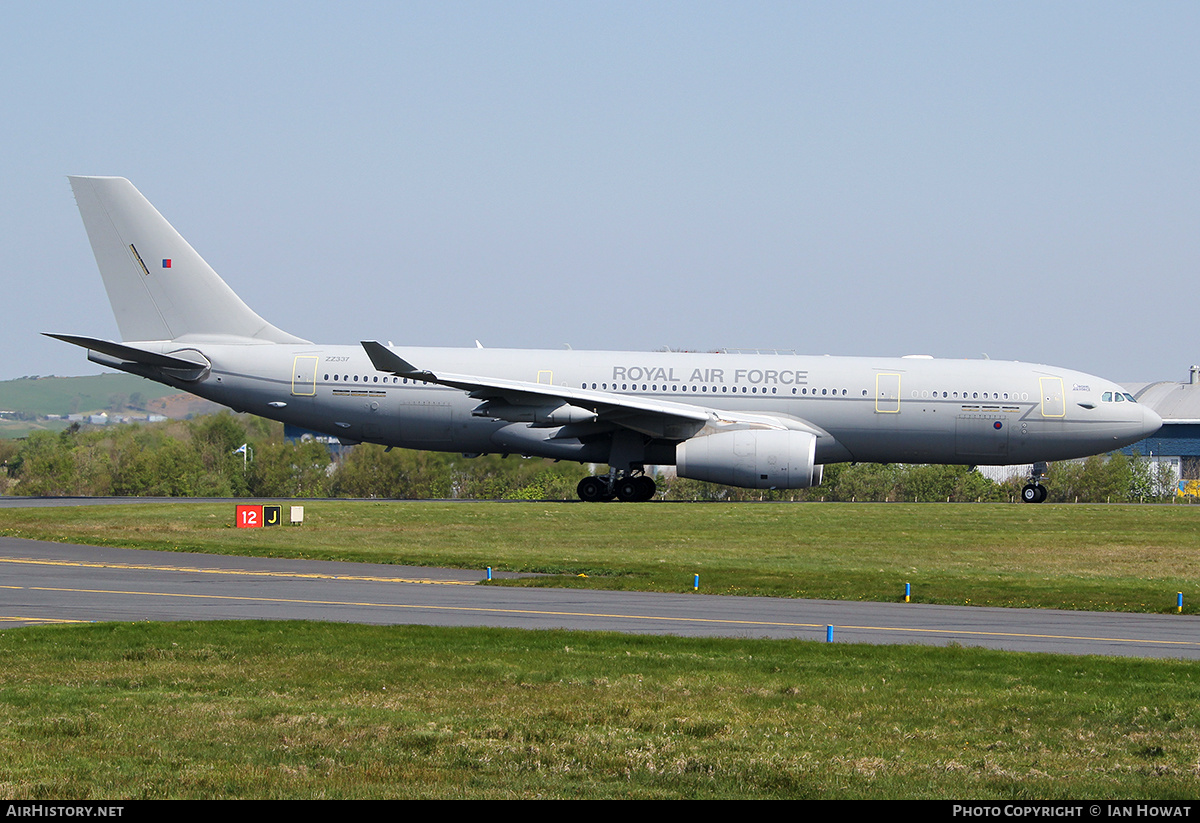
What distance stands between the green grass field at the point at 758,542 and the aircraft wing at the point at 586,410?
236cm

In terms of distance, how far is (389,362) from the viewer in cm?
3331

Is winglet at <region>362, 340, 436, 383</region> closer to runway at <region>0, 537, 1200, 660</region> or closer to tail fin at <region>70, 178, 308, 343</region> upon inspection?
tail fin at <region>70, 178, 308, 343</region>

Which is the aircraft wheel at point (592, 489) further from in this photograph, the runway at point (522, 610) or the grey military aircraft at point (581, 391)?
the runway at point (522, 610)

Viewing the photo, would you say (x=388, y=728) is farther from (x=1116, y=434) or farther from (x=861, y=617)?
(x=1116, y=434)

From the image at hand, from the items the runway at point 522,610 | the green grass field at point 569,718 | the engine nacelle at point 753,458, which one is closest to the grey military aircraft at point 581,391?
the engine nacelle at point 753,458

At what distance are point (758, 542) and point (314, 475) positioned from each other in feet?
95.6

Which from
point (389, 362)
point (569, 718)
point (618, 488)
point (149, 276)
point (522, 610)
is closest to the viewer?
point (569, 718)

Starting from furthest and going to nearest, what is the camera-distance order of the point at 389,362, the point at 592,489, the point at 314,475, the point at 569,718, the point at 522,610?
the point at 314,475, the point at 592,489, the point at 389,362, the point at 522,610, the point at 569,718

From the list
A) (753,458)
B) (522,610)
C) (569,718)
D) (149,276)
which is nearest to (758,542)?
(753,458)

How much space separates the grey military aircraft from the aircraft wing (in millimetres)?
68

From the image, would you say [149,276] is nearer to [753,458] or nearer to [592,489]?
[592,489]

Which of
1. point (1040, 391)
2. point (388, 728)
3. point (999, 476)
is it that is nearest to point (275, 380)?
point (1040, 391)

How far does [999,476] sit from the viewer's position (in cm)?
6550

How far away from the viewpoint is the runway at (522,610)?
51.6 feet
